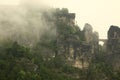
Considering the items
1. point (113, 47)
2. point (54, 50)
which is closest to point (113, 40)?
point (113, 47)

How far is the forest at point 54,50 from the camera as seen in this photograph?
98.0m

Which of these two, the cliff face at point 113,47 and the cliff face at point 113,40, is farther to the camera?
the cliff face at point 113,40

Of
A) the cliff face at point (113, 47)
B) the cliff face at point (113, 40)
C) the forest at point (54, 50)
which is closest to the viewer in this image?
the forest at point (54, 50)

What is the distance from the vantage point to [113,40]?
11156 centimetres

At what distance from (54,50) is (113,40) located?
13639 mm

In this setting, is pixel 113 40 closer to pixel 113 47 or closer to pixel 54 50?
pixel 113 47

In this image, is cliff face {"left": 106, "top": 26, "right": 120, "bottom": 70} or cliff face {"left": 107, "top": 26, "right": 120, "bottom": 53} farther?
cliff face {"left": 107, "top": 26, "right": 120, "bottom": 53}

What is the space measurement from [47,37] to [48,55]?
8.19m

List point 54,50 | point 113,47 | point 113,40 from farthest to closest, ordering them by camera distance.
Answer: point 113,40, point 113,47, point 54,50

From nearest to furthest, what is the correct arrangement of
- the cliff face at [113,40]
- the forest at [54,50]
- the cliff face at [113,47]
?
1. the forest at [54,50]
2. the cliff face at [113,47]
3. the cliff face at [113,40]

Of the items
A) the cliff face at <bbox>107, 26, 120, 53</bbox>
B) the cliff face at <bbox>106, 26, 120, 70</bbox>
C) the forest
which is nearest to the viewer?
the forest

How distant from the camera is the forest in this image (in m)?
98.0

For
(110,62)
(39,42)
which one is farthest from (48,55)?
(110,62)

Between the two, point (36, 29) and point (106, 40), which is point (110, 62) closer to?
point (106, 40)
